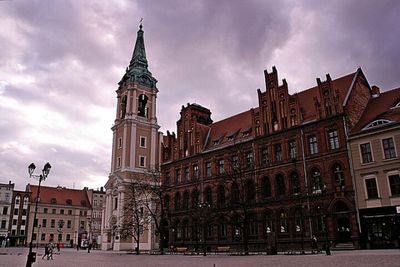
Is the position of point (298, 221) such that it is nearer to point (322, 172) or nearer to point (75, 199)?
point (322, 172)

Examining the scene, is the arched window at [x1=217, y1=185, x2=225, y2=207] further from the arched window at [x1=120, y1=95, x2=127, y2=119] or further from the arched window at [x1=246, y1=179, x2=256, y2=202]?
the arched window at [x1=120, y1=95, x2=127, y2=119]

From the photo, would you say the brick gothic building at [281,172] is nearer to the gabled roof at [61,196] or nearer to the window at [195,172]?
the window at [195,172]

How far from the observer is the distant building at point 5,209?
9876 cm

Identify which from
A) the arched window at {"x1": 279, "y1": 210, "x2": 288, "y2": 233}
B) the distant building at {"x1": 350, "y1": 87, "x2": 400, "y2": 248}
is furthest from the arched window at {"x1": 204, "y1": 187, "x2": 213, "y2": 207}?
the distant building at {"x1": 350, "y1": 87, "x2": 400, "y2": 248}

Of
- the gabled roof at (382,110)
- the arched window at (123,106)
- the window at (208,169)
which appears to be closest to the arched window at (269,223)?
the window at (208,169)

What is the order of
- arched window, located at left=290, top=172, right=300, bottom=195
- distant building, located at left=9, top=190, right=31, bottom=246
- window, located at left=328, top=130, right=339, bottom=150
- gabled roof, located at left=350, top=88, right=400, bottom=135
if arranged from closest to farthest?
Answer: 1. gabled roof, located at left=350, top=88, right=400, bottom=135
2. window, located at left=328, top=130, right=339, bottom=150
3. arched window, located at left=290, top=172, right=300, bottom=195
4. distant building, located at left=9, top=190, right=31, bottom=246

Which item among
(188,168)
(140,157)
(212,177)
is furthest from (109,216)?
(212,177)

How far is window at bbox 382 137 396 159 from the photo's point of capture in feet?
122

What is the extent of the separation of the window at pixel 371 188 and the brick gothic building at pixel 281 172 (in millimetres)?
1650

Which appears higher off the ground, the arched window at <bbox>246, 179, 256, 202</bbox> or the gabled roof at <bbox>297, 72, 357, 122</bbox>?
the gabled roof at <bbox>297, 72, 357, 122</bbox>

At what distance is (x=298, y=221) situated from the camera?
4238 cm

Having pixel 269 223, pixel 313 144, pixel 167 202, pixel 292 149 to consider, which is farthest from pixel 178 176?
pixel 313 144

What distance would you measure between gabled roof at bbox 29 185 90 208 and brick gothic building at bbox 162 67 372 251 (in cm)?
6204

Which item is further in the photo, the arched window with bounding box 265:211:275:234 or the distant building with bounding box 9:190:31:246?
the distant building with bounding box 9:190:31:246
